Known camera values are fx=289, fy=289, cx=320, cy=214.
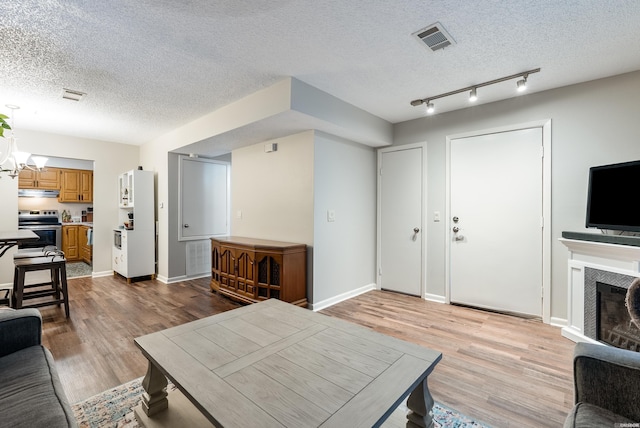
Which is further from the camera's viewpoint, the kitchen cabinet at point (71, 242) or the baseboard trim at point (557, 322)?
the kitchen cabinet at point (71, 242)

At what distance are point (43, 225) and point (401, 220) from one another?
315 inches

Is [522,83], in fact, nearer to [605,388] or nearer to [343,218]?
[343,218]

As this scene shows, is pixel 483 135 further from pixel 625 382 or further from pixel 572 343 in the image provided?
pixel 625 382

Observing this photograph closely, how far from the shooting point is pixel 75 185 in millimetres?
7316

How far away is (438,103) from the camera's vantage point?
3.59 m

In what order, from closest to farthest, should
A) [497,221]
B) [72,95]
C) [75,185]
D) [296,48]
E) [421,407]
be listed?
[421,407]
[296,48]
[72,95]
[497,221]
[75,185]

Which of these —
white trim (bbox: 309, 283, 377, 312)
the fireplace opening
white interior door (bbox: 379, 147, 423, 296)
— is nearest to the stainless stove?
white trim (bbox: 309, 283, 377, 312)

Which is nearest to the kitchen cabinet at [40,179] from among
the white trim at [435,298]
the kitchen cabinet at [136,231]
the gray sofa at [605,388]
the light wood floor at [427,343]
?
the kitchen cabinet at [136,231]

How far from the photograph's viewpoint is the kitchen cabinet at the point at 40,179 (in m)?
6.58

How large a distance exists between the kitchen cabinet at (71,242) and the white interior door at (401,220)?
7341mm

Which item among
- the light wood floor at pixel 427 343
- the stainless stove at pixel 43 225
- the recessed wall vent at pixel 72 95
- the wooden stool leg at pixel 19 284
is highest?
the recessed wall vent at pixel 72 95

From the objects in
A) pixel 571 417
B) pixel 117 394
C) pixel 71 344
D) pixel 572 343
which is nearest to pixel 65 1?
pixel 117 394

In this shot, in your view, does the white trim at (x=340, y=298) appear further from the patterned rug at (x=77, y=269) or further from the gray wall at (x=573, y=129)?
the patterned rug at (x=77, y=269)

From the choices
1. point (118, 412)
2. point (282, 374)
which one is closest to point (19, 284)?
point (118, 412)
